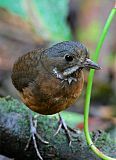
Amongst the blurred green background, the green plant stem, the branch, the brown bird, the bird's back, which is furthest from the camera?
the blurred green background

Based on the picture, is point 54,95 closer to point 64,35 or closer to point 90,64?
point 90,64

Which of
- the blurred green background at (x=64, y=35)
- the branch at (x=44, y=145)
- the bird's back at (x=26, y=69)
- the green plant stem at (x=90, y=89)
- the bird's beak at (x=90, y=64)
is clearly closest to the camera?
the green plant stem at (x=90, y=89)

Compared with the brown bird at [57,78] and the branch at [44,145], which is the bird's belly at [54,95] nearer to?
the brown bird at [57,78]

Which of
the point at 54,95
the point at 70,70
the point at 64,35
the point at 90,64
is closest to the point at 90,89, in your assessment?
the point at 90,64

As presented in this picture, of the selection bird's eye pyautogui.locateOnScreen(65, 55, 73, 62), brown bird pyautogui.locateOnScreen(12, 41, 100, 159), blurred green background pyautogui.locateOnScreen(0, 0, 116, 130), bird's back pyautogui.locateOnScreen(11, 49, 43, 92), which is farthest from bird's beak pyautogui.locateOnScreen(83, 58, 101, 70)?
blurred green background pyautogui.locateOnScreen(0, 0, 116, 130)

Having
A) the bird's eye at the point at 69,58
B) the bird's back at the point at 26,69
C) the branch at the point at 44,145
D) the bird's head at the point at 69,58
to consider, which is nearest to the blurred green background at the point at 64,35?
the bird's back at the point at 26,69

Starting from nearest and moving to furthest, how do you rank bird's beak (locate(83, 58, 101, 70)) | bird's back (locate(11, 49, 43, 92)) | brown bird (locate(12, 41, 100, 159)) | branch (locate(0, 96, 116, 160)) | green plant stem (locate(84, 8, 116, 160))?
green plant stem (locate(84, 8, 116, 160)), bird's beak (locate(83, 58, 101, 70)), brown bird (locate(12, 41, 100, 159)), branch (locate(0, 96, 116, 160)), bird's back (locate(11, 49, 43, 92))

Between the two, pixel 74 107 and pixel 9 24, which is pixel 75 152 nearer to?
pixel 74 107

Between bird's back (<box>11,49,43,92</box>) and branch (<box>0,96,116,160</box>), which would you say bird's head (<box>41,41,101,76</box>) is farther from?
branch (<box>0,96,116,160</box>)
